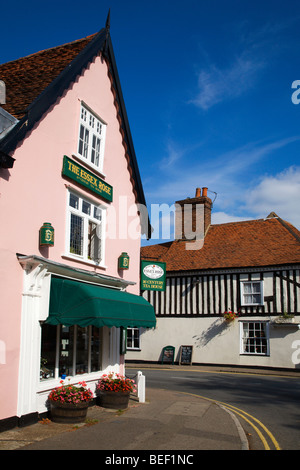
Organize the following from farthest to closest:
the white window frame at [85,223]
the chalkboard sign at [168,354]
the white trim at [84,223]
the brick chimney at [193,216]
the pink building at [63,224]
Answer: the brick chimney at [193,216] → the chalkboard sign at [168,354] → the white window frame at [85,223] → the white trim at [84,223] → the pink building at [63,224]

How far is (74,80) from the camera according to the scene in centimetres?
1162

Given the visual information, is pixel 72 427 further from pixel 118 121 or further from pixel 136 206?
pixel 118 121

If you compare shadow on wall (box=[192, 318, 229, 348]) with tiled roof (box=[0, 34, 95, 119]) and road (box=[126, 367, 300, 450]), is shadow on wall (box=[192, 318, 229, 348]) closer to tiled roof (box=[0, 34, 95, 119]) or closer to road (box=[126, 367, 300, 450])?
road (box=[126, 367, 300, 450])

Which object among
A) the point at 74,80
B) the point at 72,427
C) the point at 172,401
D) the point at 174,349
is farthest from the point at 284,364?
the point at 74,80

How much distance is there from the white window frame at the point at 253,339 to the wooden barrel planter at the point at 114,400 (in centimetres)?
1477

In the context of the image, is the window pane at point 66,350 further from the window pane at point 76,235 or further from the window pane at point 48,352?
the window pane at point 76,235

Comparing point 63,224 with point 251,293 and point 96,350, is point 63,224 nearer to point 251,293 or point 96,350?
point 96,350

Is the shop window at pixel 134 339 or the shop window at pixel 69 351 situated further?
the shop window at pixel 134 339

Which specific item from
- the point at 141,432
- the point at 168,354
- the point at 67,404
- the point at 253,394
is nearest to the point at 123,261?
the point at 67,404

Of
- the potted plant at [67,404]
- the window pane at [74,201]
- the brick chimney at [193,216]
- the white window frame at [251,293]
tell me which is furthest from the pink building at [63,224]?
the brick chimney at [193,216]

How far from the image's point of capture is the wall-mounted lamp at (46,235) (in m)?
9.74

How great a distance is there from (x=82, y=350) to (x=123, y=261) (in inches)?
121

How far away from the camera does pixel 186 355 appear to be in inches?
1038

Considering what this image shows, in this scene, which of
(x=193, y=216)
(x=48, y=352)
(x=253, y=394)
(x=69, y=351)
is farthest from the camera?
(x=193, y=216)
